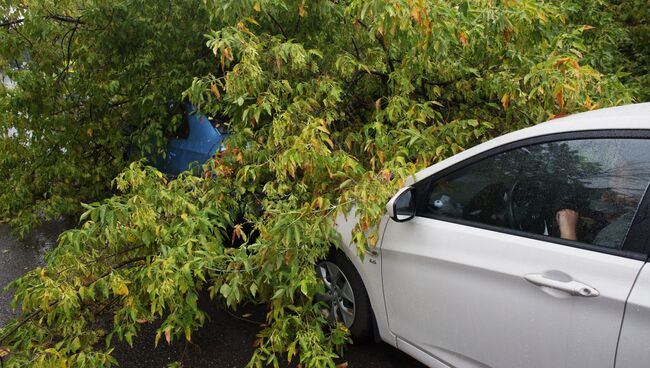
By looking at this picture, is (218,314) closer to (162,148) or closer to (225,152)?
(225,152)

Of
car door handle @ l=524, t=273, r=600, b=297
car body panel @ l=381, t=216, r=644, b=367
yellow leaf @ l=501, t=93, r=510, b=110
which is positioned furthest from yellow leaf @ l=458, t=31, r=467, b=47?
car door handle @ l=524, t=273, r=600, b=297

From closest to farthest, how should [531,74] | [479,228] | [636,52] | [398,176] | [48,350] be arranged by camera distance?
[479,228] < [48,350] < [398,176] < [531,74] < [636,52]

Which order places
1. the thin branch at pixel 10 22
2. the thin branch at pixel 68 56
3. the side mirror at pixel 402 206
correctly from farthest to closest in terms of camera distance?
1. the thin branch at pixel 68 56
2. the thin branch at pixel 10 22
3. the side mirror at pixel 402 206

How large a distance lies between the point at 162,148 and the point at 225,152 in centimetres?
172

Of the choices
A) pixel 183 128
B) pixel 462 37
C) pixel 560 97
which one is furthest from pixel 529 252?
pixel 183 128

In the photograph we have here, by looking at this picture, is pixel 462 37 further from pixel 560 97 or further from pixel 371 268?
pixel 371 268

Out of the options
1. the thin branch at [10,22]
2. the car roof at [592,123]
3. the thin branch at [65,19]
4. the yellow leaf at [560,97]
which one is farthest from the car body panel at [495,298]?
the thin branch at [10,22]

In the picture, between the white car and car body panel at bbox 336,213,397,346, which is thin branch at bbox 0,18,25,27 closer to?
car body panel at bbox 336,213,397,346

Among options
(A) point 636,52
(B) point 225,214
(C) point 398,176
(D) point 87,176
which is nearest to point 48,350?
(B) point 225,214

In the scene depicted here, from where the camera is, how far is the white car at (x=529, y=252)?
1829 millimetres

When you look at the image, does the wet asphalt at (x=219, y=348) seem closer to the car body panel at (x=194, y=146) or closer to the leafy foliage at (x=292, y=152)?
the leafy foliage at (x=292, y=152)

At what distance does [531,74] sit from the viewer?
3125 mm

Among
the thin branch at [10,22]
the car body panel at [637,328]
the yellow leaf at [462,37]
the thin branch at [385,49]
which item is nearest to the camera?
the car body panel at [637,328]

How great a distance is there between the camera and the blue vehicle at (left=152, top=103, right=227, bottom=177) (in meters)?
4.77
